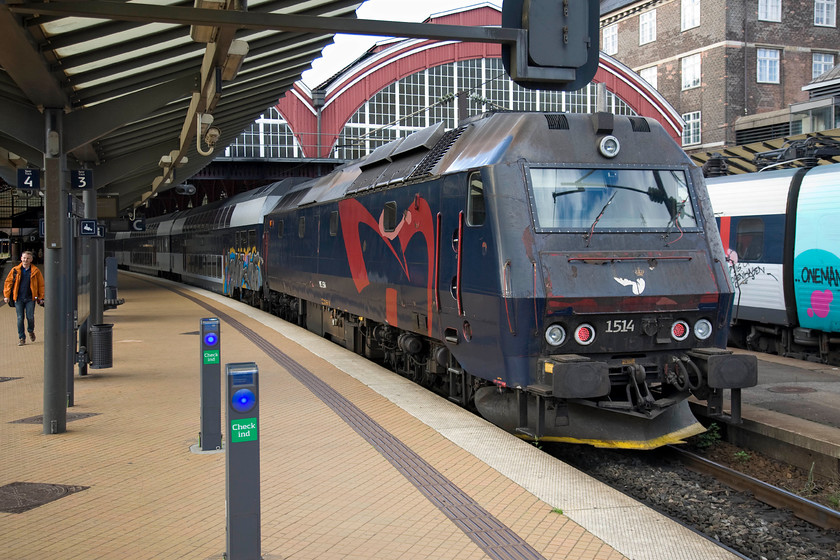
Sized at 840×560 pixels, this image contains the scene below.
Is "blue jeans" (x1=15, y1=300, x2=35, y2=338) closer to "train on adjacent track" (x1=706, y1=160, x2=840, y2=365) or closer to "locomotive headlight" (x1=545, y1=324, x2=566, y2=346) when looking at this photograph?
"locomotive headlight" (x1=545, y1=324, x2=566, y2=346)

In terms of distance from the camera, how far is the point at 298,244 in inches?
695

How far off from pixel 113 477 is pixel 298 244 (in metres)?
11.1

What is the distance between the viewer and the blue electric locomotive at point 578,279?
776cm

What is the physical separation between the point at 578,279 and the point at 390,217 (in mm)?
3682

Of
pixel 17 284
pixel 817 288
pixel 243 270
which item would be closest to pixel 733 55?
pixel 243 270

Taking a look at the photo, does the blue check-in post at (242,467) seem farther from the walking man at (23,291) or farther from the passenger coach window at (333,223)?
the walking man at (23,291)

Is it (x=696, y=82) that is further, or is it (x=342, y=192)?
(x=696, y=82)

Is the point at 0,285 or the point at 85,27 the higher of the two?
the point at 85,27

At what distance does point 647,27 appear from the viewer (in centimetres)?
4891

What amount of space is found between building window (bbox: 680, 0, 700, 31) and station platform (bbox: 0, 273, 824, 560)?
4024 centimetres

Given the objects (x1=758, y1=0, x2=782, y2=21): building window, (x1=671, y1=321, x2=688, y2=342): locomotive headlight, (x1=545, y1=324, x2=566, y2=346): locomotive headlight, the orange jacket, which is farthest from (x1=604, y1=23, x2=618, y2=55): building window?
(x1=545, y1=324, x2=566, y2=346): locomotive headlight

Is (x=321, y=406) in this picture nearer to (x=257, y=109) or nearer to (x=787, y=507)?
(x=787, y=507)

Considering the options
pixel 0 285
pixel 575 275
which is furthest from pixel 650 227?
pixel 0 285

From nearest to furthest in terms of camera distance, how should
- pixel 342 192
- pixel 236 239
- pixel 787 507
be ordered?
1. pixel 787 507
2. pixel 342 192
3. pixel 236 239
